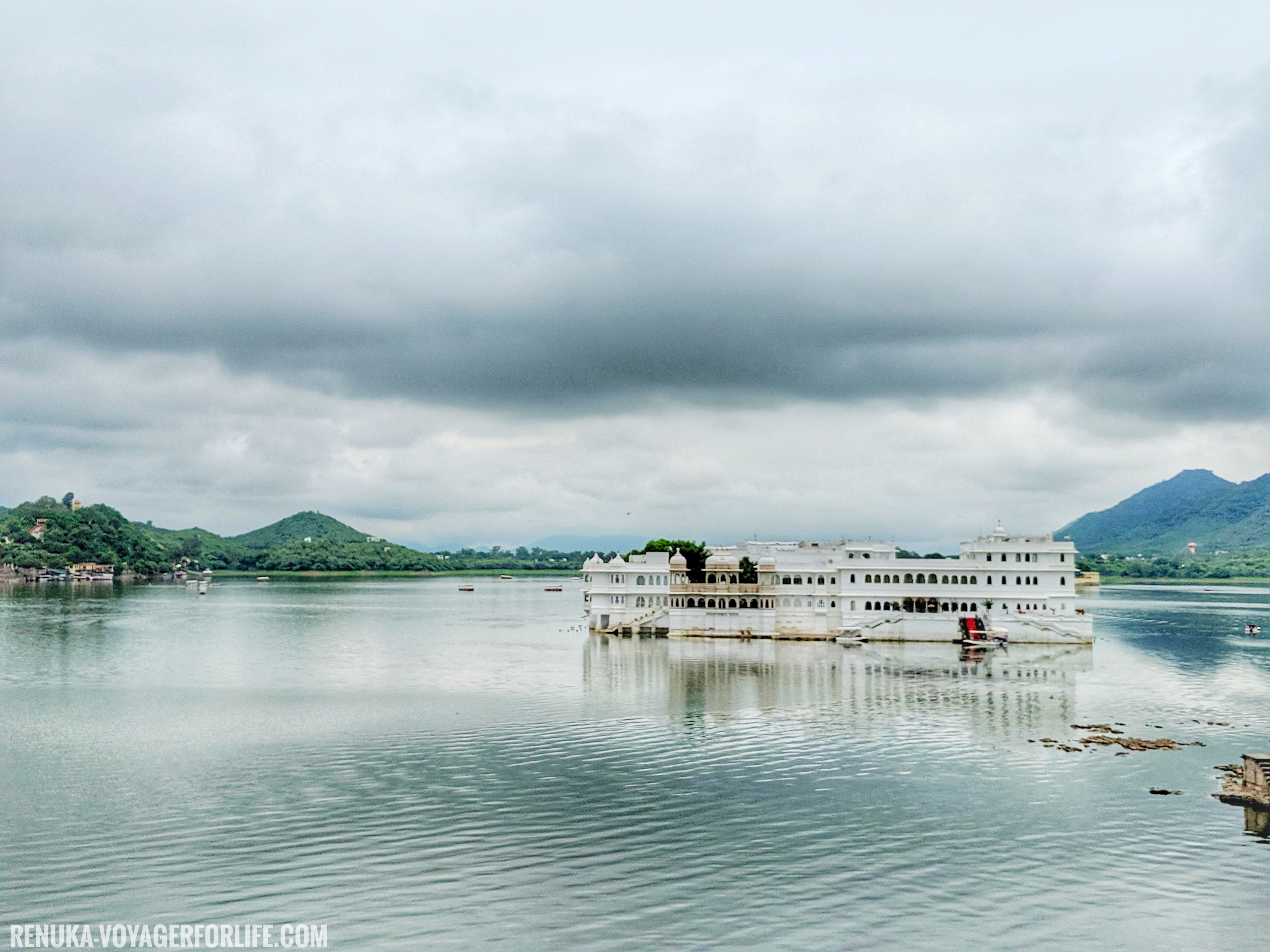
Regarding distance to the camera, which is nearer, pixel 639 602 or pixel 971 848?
pixel 971 848

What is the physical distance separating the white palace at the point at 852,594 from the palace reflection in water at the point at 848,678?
2143 mm

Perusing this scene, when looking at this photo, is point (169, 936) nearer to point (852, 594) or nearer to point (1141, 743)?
point (1141, 743)

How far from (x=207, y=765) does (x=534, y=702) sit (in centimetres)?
1896

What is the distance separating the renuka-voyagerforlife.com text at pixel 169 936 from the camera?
19.2m

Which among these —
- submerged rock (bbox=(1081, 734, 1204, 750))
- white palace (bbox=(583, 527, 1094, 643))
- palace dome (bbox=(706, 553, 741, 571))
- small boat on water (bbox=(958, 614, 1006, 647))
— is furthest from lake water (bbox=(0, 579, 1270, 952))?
palace dome (bbox=(706, 553, 741, 571))

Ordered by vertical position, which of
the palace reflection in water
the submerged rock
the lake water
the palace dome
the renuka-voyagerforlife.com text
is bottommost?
the palace reflection in water

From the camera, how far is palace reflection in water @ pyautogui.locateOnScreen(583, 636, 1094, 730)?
49.1m

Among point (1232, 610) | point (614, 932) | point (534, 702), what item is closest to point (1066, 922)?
point (614, 932)

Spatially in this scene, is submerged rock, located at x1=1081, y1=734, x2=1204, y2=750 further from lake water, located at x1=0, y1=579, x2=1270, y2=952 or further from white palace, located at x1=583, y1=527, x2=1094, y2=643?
white palace, located at x1=583, y1=527, x2=1094, y2=643

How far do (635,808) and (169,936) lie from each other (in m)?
13.6

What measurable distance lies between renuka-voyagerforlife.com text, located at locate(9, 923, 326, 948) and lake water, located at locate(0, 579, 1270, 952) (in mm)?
438

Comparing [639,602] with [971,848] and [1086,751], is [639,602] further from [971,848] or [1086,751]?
[971,848]

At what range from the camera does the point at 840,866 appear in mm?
24141

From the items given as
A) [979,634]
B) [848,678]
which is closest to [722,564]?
[979,634]
